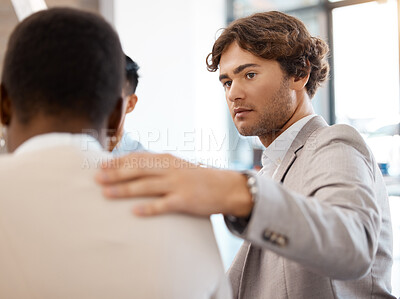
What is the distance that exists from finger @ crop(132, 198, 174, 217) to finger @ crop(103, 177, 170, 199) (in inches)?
0.7

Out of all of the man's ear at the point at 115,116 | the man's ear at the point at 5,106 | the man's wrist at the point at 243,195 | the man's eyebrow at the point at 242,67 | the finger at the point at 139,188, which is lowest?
the man's wrist at the point at 243,195

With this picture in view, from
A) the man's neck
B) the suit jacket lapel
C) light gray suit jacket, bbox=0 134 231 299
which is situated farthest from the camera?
the man's neck

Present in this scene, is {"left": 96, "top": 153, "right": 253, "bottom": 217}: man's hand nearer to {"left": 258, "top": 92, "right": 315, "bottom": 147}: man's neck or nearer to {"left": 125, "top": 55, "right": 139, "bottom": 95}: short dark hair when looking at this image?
{"left": 258, "top": 92, "right": 315, "bottom": 147}: man's neck

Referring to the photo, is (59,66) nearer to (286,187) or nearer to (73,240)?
(73,240)

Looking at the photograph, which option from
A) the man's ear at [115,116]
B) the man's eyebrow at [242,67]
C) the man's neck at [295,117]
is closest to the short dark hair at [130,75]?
the man's eyebrow at [242,67]

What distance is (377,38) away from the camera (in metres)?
3.72

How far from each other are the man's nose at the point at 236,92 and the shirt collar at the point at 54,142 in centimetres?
102

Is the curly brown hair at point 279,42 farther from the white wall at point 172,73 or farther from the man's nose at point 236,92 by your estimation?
the white wall at point 172,73

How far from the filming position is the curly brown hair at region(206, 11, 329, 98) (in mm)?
1567

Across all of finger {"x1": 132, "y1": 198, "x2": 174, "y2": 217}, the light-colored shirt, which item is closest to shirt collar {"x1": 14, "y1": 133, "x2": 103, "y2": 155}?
finger {"x1": 132, "y1": 198, "x2": 174, "y2": 217}

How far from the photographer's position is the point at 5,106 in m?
0.67

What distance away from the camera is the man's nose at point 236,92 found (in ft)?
5.18

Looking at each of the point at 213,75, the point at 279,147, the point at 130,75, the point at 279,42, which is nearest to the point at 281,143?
the point at 279,147

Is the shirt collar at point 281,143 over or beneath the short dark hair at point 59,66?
beneath
